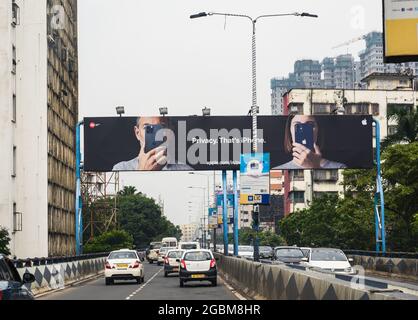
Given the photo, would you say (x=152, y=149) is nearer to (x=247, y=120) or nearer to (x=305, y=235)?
(x=247, y=120)

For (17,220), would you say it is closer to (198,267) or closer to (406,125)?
(198,267)

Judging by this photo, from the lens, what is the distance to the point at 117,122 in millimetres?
49438

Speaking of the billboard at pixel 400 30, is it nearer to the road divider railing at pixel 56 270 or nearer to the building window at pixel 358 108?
the road divider railing at pixel 56 270

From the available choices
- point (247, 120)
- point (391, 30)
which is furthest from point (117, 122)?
point (391, 30)

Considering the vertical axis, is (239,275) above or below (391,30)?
below

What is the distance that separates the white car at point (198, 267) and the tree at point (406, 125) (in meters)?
33.6

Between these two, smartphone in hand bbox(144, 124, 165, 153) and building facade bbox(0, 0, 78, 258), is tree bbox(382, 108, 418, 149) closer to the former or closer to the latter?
Result: smartphone in hand bbox(144, 124, 165, 153)

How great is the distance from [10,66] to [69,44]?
25.2m

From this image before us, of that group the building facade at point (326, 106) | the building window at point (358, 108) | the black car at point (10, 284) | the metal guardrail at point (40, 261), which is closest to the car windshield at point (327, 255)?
the metal guardrail at point (40, 261)

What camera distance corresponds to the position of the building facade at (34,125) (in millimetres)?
52781

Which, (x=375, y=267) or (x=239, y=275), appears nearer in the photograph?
(x=239, y=275)

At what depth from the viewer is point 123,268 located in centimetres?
3794

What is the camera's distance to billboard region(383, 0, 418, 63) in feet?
70.2

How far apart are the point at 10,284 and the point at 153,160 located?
36110 mm
